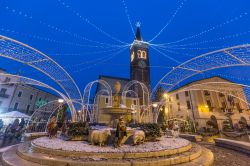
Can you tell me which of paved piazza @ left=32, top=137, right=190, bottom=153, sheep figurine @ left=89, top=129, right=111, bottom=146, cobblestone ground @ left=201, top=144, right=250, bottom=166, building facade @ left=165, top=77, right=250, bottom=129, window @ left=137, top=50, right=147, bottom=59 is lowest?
cobblestone ground @ left=201, top=144, right=250, bottom=166

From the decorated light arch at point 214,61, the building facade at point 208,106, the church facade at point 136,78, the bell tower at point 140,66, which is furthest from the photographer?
the bell tower at point 140,66

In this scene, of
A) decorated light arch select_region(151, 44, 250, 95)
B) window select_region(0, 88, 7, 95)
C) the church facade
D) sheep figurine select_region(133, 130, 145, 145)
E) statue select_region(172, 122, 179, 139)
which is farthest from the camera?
the church facade

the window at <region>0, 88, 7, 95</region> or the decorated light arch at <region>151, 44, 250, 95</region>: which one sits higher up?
the window at <region>0, 88, 7, 95</region>

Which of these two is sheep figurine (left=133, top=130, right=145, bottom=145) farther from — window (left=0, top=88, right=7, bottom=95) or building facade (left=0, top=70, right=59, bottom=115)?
window (left=0, top=88, right=7, bottom=95)

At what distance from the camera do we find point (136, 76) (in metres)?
49.9

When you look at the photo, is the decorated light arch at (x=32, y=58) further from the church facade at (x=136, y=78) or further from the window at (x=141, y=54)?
the window at (x=141, y=54)

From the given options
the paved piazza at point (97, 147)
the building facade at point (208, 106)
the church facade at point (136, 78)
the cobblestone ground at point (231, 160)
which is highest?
the church facade at point (136, 78)

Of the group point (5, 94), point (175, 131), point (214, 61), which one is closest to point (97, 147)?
point (175, 131)

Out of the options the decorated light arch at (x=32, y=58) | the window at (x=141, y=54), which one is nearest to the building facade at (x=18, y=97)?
the decorated light arch at (x=32, y=58)

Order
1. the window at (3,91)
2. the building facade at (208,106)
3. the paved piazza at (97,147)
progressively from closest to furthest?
the paved piazza at (97,147) < the building facade at (208,106) < the window at (3,91)

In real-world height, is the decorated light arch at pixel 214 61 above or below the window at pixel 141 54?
below

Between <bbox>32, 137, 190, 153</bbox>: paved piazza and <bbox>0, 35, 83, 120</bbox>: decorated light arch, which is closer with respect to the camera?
<bbox>32, 137, 190, 153</bbox>: paved piazza

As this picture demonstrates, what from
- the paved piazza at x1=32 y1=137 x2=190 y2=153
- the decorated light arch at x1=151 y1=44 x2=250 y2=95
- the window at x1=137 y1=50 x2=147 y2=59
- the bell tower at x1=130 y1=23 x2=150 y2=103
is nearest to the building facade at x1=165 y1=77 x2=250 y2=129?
the bell tower at x1=130 y1=23 x2=150 y2=103

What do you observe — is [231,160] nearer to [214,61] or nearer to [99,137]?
[99,137]
